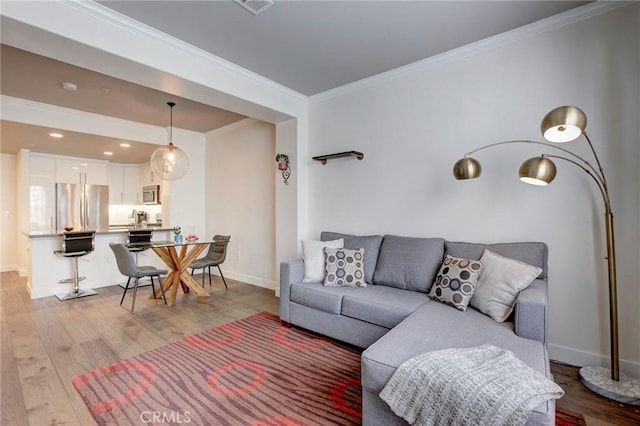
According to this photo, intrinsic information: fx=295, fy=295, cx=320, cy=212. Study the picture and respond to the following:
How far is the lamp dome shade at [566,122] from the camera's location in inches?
69.7

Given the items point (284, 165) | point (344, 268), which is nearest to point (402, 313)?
point (344, 268)

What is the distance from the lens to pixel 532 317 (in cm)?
179

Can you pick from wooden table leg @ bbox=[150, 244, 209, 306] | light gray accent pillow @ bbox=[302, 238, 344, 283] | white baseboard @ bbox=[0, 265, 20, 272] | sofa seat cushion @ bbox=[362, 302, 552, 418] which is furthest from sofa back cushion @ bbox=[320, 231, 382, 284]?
white baseboard @ bbox=[0, 265, 20, 272]

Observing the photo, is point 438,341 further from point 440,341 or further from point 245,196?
point 245,196

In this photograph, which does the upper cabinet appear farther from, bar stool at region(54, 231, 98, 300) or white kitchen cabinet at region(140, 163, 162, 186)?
bar stool at region(54, 231, 98, 300)

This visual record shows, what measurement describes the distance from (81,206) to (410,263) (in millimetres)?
6616

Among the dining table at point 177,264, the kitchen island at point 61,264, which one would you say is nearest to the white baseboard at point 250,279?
the dining table at point 177,264

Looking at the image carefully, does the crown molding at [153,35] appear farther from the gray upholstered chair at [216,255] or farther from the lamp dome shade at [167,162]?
the gray upholstered chair at [216,255]

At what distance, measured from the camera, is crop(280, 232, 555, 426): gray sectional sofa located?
1527 millimetres

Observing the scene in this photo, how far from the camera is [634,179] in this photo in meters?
2.12

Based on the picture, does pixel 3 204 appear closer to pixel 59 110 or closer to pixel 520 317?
pixel 59 110

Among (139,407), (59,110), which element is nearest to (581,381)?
(139,407)

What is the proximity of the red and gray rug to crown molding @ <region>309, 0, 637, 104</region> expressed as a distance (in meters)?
2.83

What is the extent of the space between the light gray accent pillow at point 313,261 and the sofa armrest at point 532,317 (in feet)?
5.70
